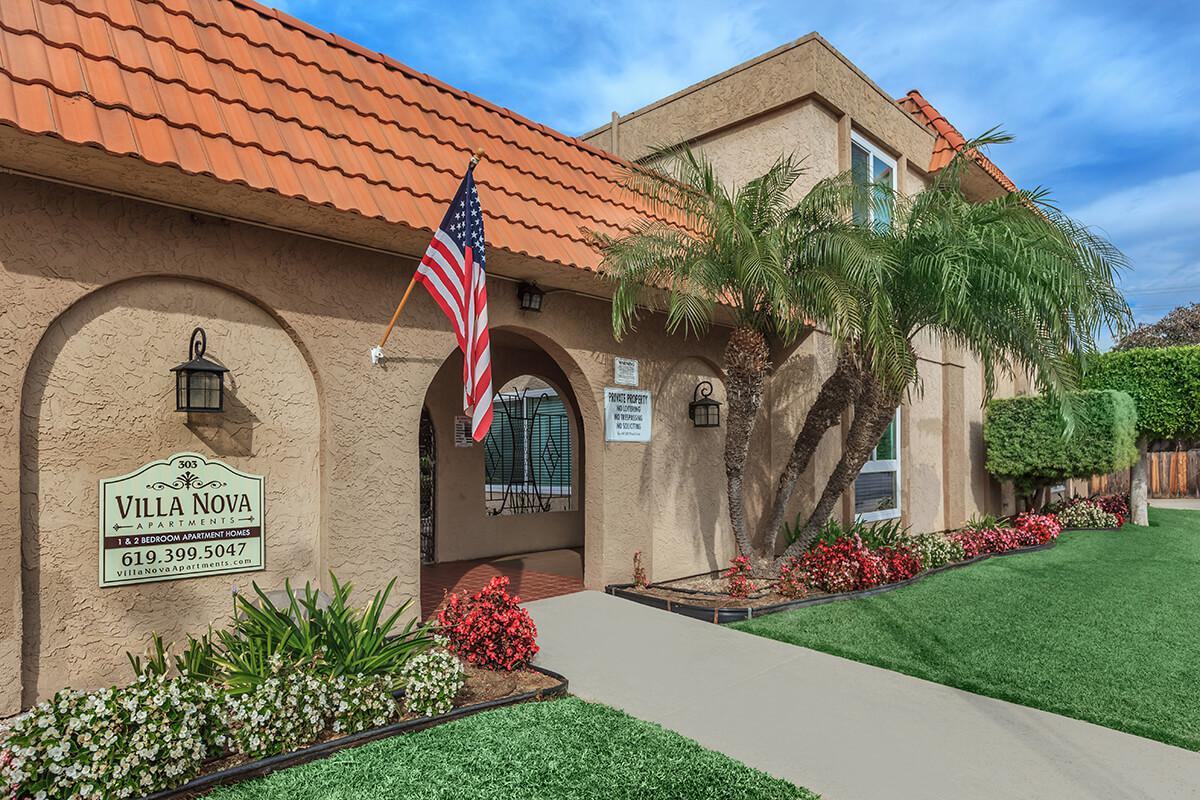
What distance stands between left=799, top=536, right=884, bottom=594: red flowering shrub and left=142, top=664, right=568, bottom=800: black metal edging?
→ 427cm

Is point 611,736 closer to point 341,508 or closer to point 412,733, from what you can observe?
point 412,733

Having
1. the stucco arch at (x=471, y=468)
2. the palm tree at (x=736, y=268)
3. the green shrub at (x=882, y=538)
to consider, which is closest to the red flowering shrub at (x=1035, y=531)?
the green shrub at (x=882, y=538)

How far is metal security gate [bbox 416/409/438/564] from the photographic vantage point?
10.2 m

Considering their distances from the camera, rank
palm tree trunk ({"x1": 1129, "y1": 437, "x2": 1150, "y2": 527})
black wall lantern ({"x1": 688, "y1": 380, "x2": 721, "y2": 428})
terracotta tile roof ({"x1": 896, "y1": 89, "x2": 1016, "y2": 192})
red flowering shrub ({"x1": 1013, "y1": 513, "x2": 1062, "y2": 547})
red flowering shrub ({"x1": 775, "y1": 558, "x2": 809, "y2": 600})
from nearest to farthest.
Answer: red flowering shrub ({"x1": 775, "y1": 558, "x2": 809, "y2": 600})
black wall lantern ({"x1": 688, "y1": 380, "x2": 721, "y2": 428})
red flowering shrub ({"x1": 1013, "y1": 513, "x2": 1062, "y2": 547})
terracotta tile roof ({"x1": 896, "y1": 89, "x2": 1016, "y2": 192})
palm tree trunk ({"x1": 1129, "y1": 437, "x2": 1150, "y2": 527})

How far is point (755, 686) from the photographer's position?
204 inches

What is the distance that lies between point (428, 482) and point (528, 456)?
8.23 feet

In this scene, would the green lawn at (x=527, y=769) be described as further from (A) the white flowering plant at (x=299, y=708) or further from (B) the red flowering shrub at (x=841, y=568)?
(B) the red flowering shrub at (x=841, y=568)

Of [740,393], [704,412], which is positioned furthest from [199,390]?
[704,412]

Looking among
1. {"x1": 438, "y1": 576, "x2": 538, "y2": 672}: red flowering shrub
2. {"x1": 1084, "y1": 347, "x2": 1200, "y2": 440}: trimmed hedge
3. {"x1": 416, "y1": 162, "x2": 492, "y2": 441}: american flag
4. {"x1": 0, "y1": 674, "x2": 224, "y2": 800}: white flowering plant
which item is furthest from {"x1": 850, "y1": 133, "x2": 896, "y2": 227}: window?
{"x1": 0, "y1": 674, "x2": 224, "y2": 800}: white flowering plant

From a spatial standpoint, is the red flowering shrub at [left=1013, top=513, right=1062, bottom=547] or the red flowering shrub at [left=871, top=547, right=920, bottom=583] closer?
the red flowering shrub at [left=871, top=547, right=920, bottom=583]

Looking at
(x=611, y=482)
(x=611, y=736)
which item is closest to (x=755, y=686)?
(x=611, y=736)

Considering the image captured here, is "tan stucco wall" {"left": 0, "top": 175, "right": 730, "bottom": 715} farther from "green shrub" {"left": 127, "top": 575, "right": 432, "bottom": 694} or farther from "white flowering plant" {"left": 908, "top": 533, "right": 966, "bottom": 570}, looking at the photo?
"white flowering plant" {"left": 908, "top": 533, "right": 966, "bottom": 570}

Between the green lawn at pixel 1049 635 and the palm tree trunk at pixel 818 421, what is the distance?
1.49m

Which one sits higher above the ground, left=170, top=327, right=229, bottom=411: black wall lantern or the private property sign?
left=170, top=327, right=229, bottom=411: black wall lantern
